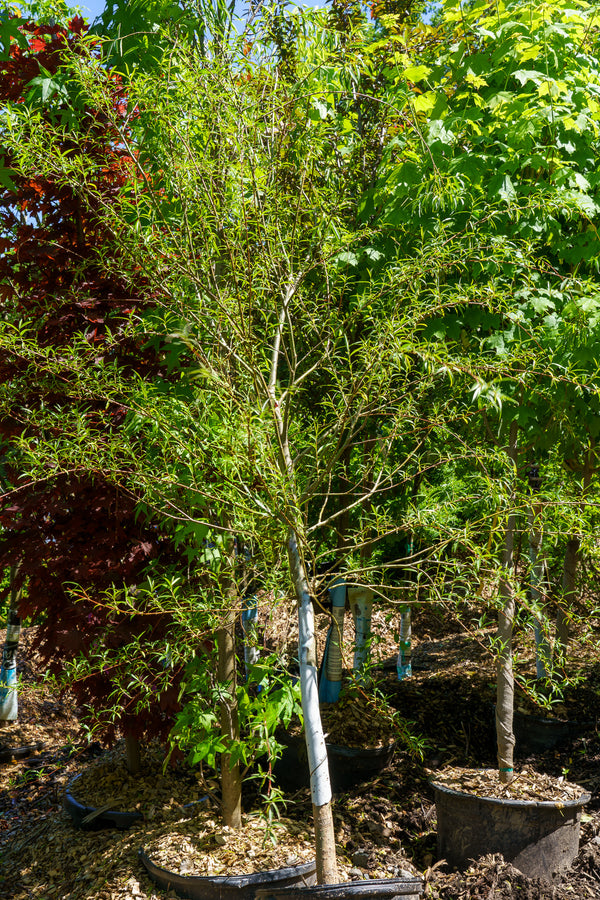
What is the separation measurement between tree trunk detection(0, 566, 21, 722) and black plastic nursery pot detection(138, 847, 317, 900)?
3.00 metres

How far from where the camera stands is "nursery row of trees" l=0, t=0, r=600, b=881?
7.54 ft

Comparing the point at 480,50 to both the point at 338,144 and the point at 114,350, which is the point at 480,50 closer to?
the point at 338,144

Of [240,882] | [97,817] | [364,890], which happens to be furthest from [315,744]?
[97,817]

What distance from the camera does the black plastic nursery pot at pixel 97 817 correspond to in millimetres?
3246

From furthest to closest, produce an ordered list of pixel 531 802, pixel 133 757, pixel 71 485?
1. pixel 133 757
2. pixel 71 485
3. pixel 531 802

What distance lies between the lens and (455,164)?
2592mm

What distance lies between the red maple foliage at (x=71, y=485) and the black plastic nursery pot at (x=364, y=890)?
1.06m

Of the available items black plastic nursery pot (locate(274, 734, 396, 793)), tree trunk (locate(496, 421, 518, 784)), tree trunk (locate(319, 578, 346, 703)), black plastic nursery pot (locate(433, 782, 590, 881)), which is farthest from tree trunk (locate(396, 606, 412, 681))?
black plastic nursery pot (locate(433, 782, 590, 881))

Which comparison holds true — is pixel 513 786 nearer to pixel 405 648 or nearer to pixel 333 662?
pixel 333 662

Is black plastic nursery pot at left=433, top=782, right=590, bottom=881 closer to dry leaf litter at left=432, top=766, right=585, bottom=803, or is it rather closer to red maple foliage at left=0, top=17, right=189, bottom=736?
dry leaf litter at left=432, top=766, right=585, bottom=803

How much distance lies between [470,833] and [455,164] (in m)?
2.74

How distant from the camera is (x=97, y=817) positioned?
10.8 ft

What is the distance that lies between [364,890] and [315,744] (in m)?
0.46

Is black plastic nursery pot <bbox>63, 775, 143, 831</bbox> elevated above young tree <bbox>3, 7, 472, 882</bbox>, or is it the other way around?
young tree <bbox>3, 7, 472, 882</bbox>
